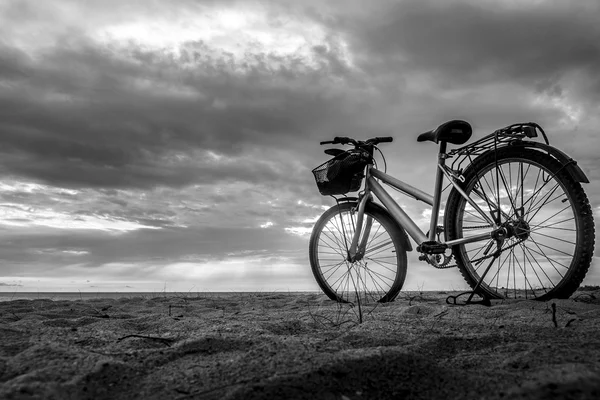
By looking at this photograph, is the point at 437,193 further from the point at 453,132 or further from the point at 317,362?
the point at 317,362

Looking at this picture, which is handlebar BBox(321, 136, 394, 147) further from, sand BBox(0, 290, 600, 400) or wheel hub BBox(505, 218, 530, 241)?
sand BBox(0, 290, 600, 400)

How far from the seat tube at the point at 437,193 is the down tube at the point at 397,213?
13cm

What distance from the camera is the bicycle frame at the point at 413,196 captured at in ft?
11.8

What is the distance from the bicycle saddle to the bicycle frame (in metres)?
0.07

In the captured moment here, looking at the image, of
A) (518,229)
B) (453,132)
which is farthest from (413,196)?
(518,229)

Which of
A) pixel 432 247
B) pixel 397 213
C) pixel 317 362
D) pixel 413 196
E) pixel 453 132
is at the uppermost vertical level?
pixel 453 132

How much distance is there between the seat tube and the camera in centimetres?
385

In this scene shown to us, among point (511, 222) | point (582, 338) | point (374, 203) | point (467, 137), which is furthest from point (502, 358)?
point (374, 203)

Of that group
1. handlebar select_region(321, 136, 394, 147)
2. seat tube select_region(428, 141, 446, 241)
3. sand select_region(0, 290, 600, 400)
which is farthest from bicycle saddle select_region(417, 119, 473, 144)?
sand select_region(0, 290, 600, 400)

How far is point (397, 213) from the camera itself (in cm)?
438

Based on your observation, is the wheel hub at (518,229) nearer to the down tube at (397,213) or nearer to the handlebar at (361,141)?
the down tube at (397,213)

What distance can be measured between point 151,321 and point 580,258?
2968mm

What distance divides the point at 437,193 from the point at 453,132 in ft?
1.76

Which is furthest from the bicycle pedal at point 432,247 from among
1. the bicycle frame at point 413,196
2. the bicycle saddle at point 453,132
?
the bicycle saddle at point 453,132
